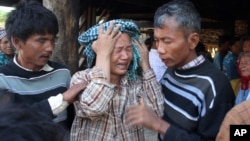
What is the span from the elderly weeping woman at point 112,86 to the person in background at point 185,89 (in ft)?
0.36

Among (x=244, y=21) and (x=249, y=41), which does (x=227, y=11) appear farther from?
(x=249, y=41)

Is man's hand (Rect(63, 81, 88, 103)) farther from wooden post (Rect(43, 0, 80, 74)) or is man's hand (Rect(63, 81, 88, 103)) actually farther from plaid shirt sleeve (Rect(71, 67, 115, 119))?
wooden post (Rect(43, 0, 80, 74))

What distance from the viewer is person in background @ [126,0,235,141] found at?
1714 millimetres

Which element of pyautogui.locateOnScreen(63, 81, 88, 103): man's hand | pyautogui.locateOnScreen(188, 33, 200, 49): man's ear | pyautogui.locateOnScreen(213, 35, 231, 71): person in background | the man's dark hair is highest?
the man's dark hair

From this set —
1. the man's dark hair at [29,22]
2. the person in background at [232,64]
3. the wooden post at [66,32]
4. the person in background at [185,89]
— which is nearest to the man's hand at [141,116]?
the person in background at [185,89]

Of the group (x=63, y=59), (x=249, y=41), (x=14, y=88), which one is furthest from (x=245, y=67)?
(x=14, y=88)

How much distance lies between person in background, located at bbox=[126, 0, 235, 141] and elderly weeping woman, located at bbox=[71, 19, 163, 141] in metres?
0.11

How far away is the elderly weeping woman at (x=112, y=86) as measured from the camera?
1.83 metres

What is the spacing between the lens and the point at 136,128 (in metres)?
1.96

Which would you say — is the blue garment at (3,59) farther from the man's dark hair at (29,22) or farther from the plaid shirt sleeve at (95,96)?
the plaid shirt sleeve at (95,96)

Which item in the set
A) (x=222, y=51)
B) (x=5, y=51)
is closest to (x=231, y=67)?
(x=222, y=51)

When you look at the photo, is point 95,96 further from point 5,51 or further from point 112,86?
point 5,51

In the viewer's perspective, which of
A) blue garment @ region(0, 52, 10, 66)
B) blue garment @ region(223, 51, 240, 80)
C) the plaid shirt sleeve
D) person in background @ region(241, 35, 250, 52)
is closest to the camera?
the plaid shirt sleeve

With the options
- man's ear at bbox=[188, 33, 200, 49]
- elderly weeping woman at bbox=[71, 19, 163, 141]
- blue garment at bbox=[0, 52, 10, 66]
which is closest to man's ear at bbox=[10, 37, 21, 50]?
elderly weeping woman at bbox=[71, 19, 163, 141]
